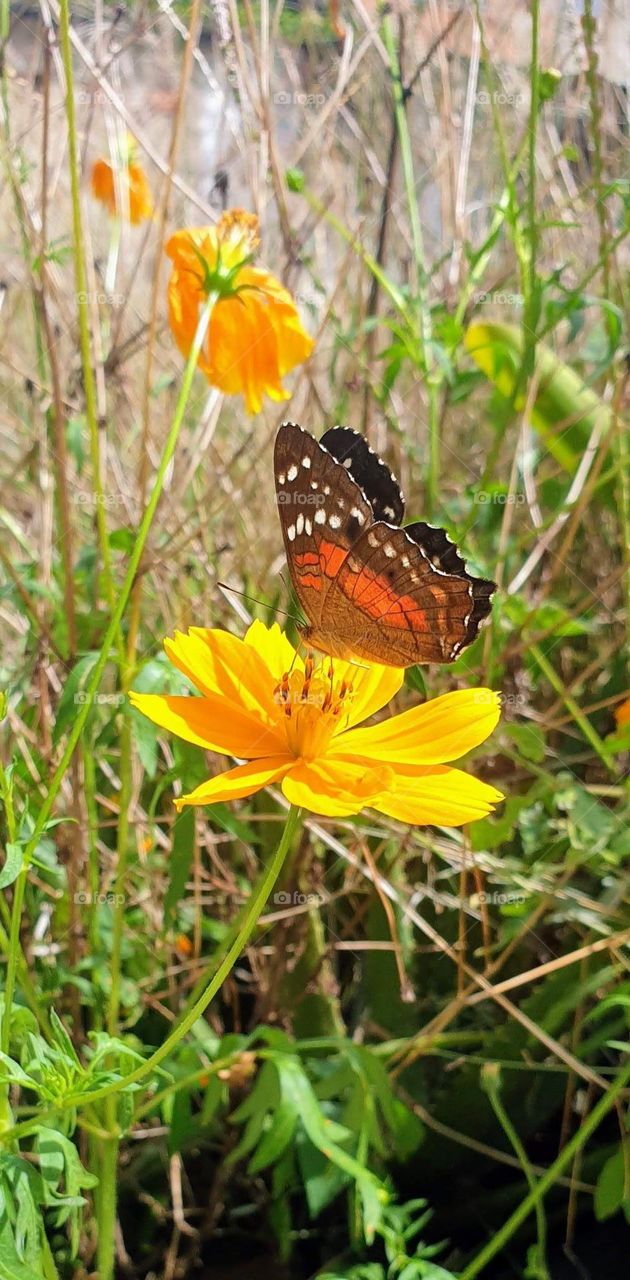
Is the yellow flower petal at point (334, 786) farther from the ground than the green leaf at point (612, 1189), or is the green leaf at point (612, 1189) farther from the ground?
the yellow flower petal at point (334, 786)

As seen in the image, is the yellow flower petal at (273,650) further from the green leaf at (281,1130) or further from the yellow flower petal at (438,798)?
the green leaf at (281,1130)

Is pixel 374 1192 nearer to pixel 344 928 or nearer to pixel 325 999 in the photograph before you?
pixel 325 999

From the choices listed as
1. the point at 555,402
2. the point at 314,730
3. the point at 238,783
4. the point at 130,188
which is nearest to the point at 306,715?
the point at 314,730

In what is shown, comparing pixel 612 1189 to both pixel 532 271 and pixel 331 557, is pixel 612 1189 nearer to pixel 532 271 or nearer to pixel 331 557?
pixel 331 557

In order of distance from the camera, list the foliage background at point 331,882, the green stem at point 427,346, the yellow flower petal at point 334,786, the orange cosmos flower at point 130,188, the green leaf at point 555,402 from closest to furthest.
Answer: the yellow flower petal at point 334,786
the foliage background at point 331,882
the green stem at point 427,346
the green leaf at point 555,402
the orange cosmos flower at point 130,188

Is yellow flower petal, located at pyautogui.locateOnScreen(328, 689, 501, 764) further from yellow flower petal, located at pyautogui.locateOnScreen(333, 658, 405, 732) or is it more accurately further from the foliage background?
the foliage background

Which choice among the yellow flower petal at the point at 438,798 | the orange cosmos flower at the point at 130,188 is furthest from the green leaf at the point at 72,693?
the orange cosmos flower at the point at 130,188
